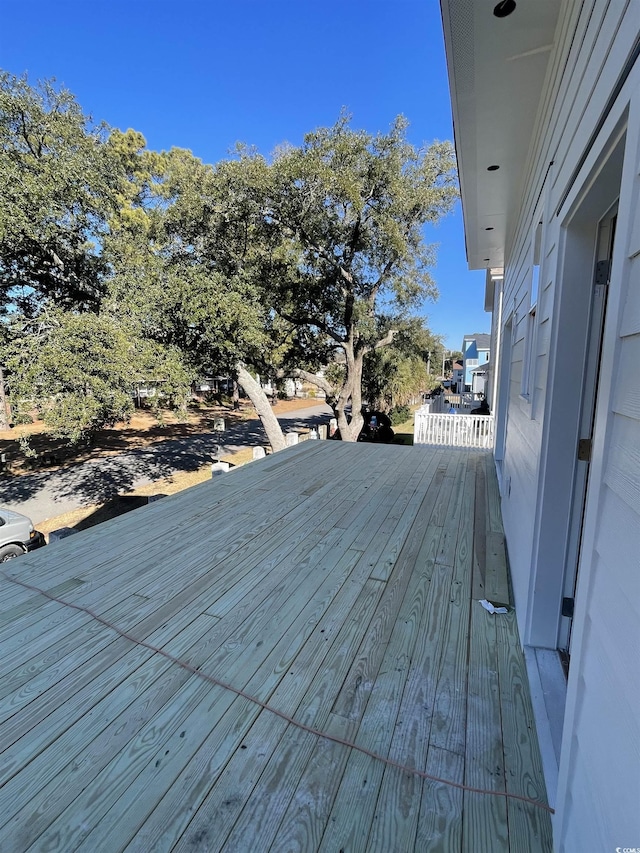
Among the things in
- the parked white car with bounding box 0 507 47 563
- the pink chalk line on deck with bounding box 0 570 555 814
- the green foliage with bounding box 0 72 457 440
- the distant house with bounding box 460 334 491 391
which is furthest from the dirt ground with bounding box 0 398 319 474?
the distant house with bounding box 460 334 491 391

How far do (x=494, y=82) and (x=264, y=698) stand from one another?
9.56 ft

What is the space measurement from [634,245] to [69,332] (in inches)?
303

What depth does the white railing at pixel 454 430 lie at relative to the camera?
7398mm

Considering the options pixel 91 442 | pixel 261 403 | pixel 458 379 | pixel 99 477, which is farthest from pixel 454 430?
pixel 458 379

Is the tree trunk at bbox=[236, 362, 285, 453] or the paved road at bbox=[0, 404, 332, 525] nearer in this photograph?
the paved road at bbox=[0, 404, 332, 525]

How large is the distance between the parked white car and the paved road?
2.32 metres

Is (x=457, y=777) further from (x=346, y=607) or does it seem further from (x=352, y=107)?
(x=352, y=107)

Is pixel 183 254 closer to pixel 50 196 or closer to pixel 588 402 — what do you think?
pixel 50 196

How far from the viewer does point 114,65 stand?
25.6ft

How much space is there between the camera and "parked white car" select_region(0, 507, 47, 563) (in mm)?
4449

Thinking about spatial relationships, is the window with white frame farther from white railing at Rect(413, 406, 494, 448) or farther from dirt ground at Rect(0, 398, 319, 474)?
dirt ground at Rect(0, 398, 319, 474)

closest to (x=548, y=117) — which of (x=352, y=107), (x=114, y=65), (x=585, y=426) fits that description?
(x=585, y=426)

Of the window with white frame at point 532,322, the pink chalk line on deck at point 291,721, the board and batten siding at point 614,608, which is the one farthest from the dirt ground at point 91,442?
the board and batten siding at point 614,608

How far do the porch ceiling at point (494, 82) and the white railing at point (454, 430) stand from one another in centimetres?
477
